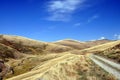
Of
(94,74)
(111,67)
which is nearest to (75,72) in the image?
(94,74)

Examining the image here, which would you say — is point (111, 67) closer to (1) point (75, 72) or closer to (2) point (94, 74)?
(2) point (94, 74)

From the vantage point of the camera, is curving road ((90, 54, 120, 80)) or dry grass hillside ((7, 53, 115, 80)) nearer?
curving road ((90, 54, 120, 80))

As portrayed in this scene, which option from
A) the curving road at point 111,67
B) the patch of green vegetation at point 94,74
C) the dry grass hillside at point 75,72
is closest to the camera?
the curving road at point 111,67

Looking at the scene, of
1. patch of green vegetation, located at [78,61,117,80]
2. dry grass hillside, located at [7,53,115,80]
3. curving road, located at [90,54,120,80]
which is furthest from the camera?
dry grass hillside, located at [7,53,115,80]

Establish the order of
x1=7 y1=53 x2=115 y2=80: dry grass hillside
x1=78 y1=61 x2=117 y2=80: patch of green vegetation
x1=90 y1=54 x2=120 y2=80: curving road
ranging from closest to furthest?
1. x1=90 y1=54 x2=120 y2=80: curving road
2. x1=78 y1=61 x2=117 y2=80: patch of green vegetation
3. x1=7 y1=53 x2=115 y2=80: dry grass hillside

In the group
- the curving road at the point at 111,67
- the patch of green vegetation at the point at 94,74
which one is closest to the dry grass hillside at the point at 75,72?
the patch of green vegetation at the point at 94,74

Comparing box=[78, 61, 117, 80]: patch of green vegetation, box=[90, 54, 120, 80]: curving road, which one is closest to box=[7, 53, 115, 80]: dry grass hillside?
box=[78, 61, 117, 80]: patch of green vegetation

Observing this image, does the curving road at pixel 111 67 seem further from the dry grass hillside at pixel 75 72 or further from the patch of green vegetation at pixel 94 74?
the dry grass hillside at pixel 75 72

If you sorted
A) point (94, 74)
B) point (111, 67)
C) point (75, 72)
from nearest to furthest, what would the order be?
point (111, 67) → point (94, 74) → point (75, 72)

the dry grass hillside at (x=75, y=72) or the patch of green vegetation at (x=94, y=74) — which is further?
the dry grass hillside at (x=75, y=72)

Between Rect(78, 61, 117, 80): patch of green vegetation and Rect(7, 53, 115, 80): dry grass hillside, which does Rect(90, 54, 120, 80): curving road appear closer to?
Rect(78, 61, 117, 80): patch of green vegetation

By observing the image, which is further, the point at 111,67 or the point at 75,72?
the point at 75,72

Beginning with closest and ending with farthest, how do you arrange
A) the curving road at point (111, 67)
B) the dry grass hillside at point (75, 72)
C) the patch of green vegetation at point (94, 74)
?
1. the curving road at point (111, 67)
2. the patch of green vegetation at point (94, 74)
3. the dry grass hillside at point (75, 72)

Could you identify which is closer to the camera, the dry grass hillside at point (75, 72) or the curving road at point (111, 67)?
the curving road at point (111, 67)
